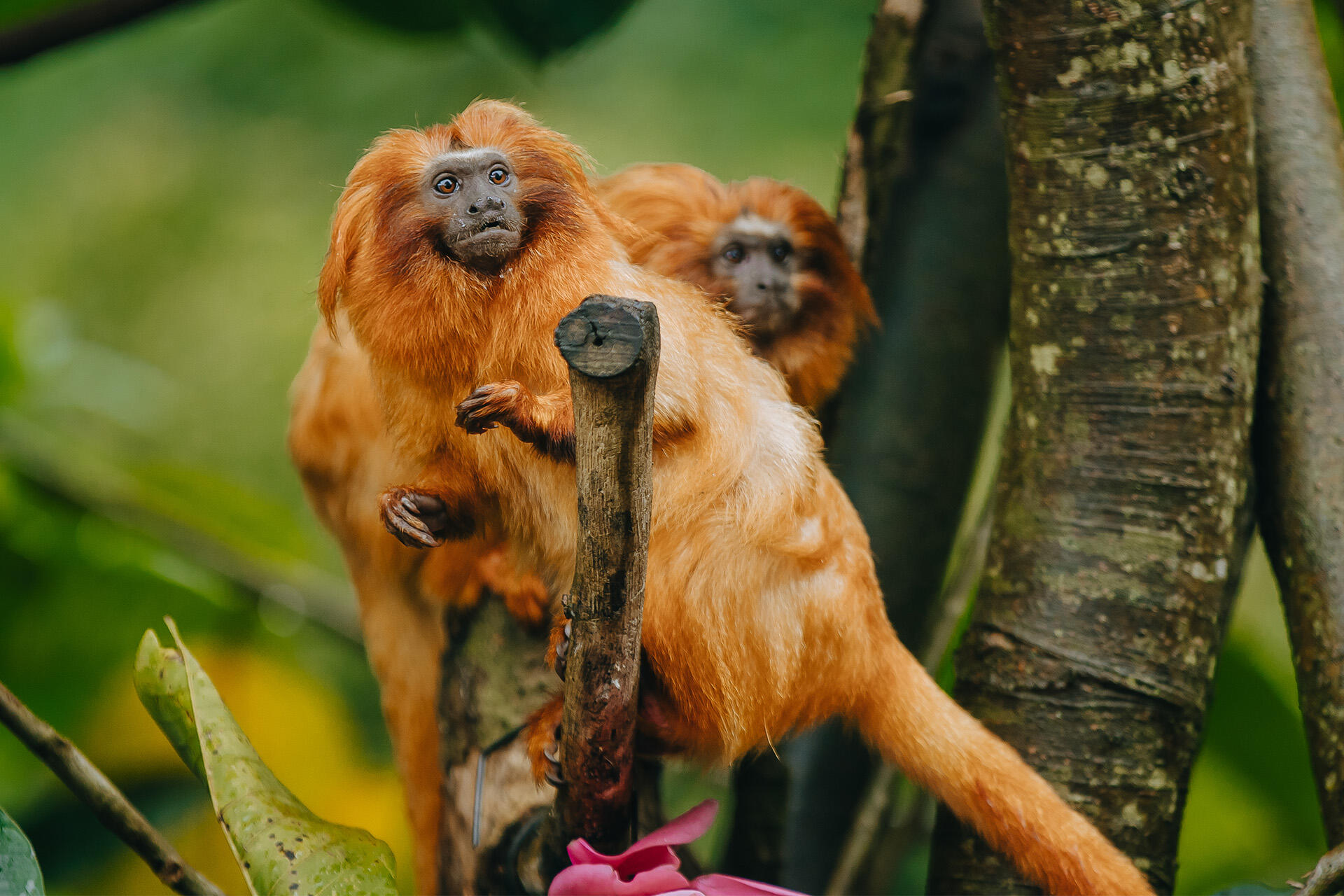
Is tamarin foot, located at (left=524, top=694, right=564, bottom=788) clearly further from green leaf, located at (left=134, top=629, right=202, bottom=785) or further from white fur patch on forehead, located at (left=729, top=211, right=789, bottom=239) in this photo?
white fur patch on forehead, located at (left=729, top=211, right=789, bottom=239)

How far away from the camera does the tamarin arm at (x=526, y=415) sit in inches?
47.3

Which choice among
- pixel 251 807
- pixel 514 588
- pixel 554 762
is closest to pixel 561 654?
pixel 554 762

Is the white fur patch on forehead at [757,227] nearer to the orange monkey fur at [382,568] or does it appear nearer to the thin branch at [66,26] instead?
the orange monkey fur at [382,568]

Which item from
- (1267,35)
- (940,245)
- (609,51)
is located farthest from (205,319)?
(1267,35)

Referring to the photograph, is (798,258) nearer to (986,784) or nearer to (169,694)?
(986,784)

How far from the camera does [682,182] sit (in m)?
2.21

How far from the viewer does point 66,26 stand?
1915mm

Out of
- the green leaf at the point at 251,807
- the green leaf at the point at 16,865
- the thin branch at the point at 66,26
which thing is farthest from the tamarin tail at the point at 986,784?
the thin branch at the point at 66,26

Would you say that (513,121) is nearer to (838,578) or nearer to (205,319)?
(838,578)

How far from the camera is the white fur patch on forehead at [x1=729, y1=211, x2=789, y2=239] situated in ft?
7.13

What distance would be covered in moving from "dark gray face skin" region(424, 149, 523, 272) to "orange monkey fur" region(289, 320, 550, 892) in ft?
2.14

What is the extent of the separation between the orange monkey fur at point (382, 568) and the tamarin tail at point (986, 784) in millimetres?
722

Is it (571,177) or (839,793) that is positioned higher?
(571,177)

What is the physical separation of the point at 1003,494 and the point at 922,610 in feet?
2.37
